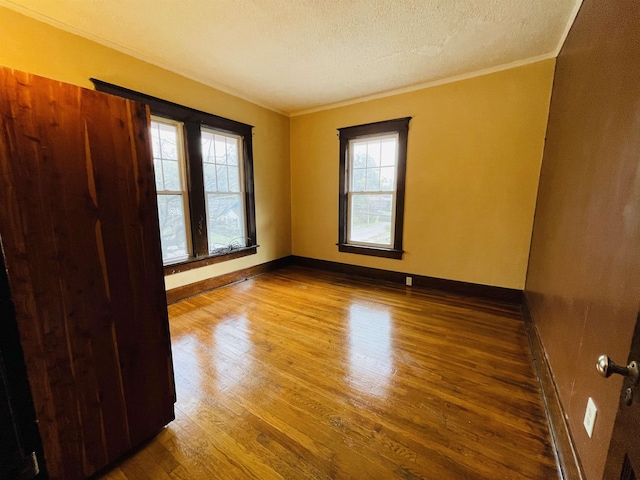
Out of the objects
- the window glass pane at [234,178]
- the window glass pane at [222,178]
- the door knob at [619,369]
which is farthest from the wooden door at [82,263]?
the window glass pane at [234,178]

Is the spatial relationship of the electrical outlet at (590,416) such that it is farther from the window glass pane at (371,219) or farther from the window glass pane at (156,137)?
the window glass pane at (156,137)

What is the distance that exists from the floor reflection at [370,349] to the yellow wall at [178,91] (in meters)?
2.13

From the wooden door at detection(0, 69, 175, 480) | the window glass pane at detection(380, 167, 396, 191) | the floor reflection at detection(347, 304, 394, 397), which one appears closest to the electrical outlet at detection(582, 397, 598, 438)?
the floor reflection at detection(347, 304, 394, 397)

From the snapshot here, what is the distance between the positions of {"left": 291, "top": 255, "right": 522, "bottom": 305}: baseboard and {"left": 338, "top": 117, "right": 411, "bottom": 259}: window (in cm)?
28

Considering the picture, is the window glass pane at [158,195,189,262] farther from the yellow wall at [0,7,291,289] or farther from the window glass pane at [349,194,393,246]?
the window glass pane at [349,194,393,246]

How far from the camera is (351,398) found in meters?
1.71

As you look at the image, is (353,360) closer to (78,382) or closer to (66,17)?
(78,382)

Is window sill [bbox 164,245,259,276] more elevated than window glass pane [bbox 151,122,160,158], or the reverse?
window glass pane [bbox 151,122,160,158]

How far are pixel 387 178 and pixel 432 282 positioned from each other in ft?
5.27

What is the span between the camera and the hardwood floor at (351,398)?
1.28 m

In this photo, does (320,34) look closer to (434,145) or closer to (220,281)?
(434,145)

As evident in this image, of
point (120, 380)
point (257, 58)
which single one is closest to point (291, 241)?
point (257, 58)

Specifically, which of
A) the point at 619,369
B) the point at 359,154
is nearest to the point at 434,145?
the point at 359,154

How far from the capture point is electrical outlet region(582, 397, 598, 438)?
1045mm
